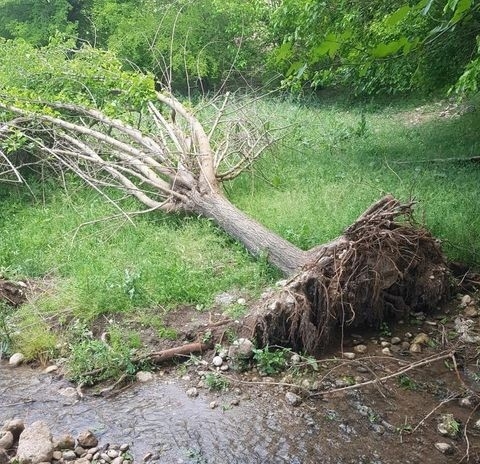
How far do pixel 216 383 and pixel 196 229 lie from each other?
2.44 metres

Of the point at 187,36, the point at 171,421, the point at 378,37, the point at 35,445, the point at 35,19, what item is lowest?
the point at 171,421

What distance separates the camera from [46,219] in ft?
22.1

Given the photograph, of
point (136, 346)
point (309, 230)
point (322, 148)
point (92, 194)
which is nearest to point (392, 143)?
point (322, 148)

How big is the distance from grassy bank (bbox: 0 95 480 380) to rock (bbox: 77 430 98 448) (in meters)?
0.80

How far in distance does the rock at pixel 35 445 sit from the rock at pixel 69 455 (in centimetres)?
9

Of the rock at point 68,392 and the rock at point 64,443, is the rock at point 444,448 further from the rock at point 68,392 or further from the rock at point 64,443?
the rock at point 68,392

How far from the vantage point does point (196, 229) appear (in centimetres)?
605

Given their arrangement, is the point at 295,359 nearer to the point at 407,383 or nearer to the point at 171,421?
the point at 407,383

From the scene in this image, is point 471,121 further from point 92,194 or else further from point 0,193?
point 0,193

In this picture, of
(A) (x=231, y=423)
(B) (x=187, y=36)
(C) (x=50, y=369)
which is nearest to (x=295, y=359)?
(A) (x=231, y=423)

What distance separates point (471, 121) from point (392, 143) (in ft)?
5.04

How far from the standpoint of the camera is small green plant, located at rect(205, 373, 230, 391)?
12.7 feet

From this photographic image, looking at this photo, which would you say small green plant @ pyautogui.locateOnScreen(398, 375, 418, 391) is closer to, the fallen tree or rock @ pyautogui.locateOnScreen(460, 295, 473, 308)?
the fallen tree

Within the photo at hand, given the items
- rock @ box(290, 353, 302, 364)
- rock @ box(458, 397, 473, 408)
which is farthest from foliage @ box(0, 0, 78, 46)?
rock @ box(458, 397, 473, 408)
